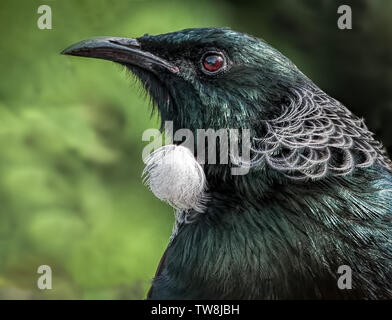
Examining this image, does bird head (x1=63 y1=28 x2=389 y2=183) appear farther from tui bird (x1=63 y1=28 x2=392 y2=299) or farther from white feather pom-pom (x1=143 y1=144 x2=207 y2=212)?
white feather pom-pom (x1=143 y1=144 x2=207 y2=212)

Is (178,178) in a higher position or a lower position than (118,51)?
lower

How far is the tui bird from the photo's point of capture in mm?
2584

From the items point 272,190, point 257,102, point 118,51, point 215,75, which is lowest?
point 272,190

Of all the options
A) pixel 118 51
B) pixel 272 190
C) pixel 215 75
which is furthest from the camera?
pixel 118 51

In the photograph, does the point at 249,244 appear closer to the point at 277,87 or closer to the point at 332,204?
the point at 332,204

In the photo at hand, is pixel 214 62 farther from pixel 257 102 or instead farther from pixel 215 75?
pixel 257 102

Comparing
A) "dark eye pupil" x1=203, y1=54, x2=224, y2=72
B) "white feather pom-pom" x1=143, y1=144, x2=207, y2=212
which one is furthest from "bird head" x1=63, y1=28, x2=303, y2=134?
"white feather pom-pom" x1=143, y1=144, x2=207, y2=212

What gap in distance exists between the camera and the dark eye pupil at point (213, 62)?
279 centimetres

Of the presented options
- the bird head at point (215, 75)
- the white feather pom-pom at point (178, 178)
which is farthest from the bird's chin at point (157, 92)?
the white feather pom-pom at point (178, 178)

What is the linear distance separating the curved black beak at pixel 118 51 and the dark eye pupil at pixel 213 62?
24cm

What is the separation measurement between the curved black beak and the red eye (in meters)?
0.24

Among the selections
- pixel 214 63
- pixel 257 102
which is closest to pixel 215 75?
pixel 214 63

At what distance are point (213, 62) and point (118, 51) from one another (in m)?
0.44

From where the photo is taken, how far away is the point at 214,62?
279 centimetres
